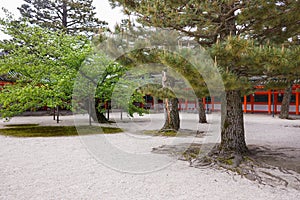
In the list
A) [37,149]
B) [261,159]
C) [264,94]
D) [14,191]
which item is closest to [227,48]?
[261,159]

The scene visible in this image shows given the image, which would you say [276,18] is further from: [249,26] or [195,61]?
[195,61]

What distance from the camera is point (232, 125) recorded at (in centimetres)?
510

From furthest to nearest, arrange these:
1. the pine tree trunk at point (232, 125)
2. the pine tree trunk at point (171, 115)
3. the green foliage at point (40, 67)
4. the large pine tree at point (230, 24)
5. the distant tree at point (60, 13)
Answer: the distant tree at point (60, 13), the pine tree trunk at point (171, 115), the green foliage at point (40, 67), the pine tree trunk at point (232, 125), the large pine tree at point (230, 24)

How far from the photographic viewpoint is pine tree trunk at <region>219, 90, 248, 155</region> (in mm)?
5062

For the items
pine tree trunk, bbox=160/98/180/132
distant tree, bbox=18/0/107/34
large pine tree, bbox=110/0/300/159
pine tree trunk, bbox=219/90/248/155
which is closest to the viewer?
large pine tree, bbox=110/0/300/159

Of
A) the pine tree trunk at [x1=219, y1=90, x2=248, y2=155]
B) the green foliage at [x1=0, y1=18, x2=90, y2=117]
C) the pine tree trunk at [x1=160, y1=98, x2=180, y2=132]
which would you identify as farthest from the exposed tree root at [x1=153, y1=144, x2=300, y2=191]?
the green foliage at [x1=0, y1=18, x2=90, y2=117]

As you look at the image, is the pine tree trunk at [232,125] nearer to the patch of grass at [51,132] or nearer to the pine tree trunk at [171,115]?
the pine tree trunk at [171,115]

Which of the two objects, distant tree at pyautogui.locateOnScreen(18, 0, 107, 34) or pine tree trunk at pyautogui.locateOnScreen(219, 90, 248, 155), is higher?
distant tree at pyautogui.locateOnScreen(18, 0, 107, 34)

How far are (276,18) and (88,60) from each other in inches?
287

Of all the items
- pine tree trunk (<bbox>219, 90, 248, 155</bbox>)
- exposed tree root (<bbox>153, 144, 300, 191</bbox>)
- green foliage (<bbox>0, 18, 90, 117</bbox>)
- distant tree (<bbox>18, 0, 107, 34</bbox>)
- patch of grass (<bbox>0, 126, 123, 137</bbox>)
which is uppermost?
distant tree (<bbox>18, 0, 107, 34</bbox>)

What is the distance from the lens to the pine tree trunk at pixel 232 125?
506cm

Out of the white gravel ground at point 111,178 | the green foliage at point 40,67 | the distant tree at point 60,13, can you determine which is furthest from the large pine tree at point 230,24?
the distant tree at point 60,13

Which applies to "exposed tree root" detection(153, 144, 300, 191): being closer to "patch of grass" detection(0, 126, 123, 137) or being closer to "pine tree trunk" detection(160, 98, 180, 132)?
"pine tree trunk" detection(160, 98, 180, 132)

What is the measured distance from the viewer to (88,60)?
10.1m
